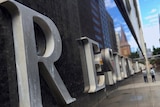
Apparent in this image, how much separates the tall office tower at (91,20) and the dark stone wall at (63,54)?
1039 mm

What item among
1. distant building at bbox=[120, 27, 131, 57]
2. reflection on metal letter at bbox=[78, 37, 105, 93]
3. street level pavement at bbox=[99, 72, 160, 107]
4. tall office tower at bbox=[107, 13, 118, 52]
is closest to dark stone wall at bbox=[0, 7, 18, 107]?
reflection on metal letter at bbox=[78, 37, 105, 93]

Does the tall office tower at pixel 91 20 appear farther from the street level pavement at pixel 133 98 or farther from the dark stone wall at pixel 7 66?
the dark stone wall at pixel 7 66

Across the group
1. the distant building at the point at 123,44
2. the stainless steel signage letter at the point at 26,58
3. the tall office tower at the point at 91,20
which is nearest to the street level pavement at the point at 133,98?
the distant building at the point at 123,44

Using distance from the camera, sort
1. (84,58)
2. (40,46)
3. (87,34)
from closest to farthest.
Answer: (40,46) < (84,58) < (87,34)

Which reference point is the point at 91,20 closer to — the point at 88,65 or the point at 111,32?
the point at 111,32

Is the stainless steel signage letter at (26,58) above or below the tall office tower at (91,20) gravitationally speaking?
below

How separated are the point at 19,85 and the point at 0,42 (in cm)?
102

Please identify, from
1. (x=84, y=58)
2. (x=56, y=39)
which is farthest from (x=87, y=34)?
(x=56, y=39)

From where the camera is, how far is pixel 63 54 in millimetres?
8102

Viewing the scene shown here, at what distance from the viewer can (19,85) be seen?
5.14 meters

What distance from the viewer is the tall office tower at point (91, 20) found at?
38.7 ft

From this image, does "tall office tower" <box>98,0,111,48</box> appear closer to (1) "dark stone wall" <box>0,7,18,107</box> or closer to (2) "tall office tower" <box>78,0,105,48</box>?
(2) "tall office tower" <box>78,0,105,48</box>

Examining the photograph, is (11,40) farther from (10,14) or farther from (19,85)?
(19,85)

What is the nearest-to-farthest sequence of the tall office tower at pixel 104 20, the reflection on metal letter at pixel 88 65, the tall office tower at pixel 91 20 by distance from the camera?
the reflection on metal letter at pixel 88 65
the tall office tower at pixel 91 20
the tall office tower at pixel 104 20
